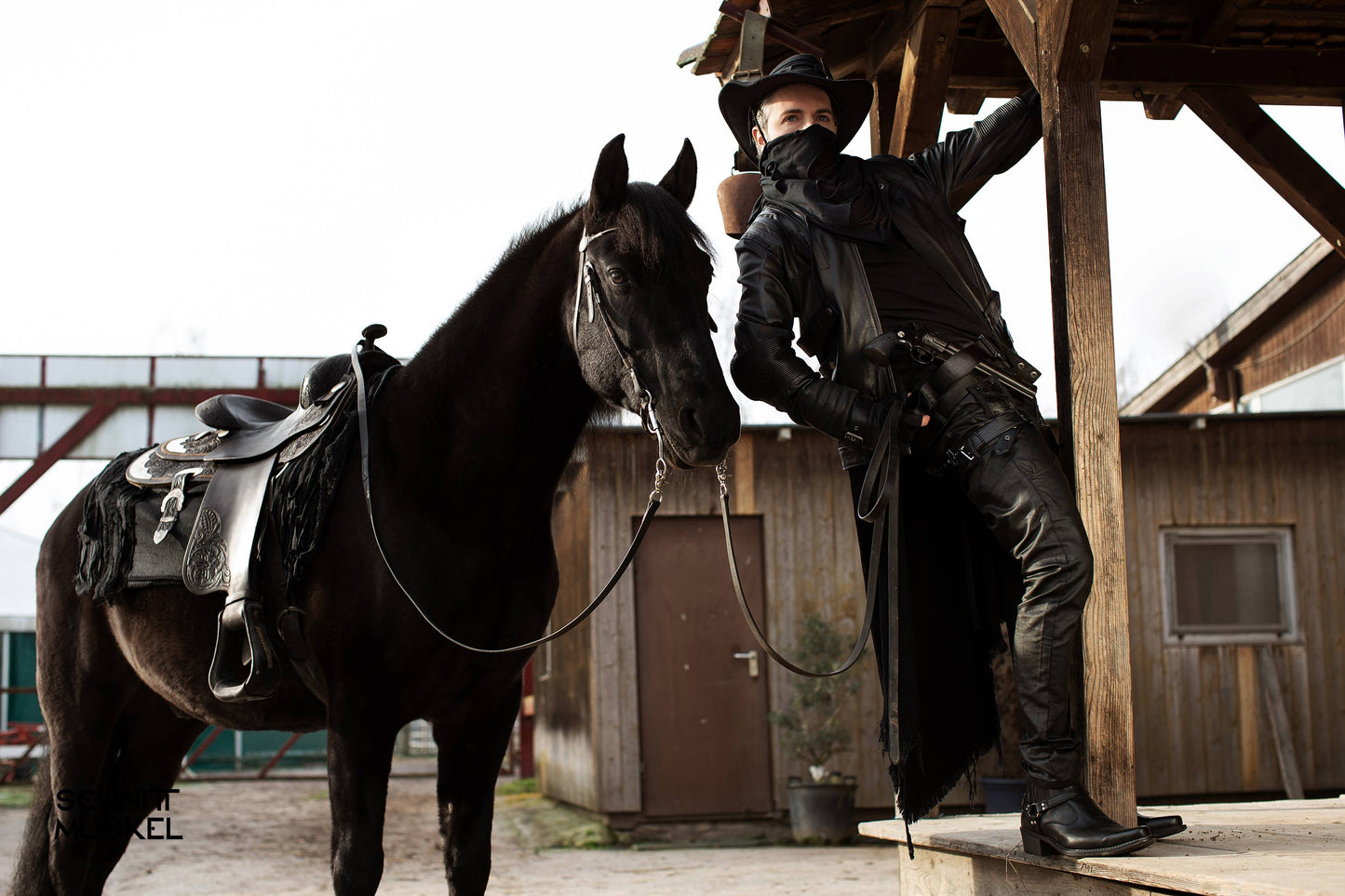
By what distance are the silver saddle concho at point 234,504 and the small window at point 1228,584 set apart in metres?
8.36

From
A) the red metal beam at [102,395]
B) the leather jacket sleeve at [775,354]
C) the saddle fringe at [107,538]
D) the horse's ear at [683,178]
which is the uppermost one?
the red metal beam at [102,395]

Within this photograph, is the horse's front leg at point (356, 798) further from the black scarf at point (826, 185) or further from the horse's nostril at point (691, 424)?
the black scarf at point (826, 185)

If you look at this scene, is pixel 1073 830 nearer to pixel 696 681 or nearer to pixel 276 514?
pixel 276 514

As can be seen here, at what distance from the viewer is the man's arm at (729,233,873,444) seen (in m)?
2.61

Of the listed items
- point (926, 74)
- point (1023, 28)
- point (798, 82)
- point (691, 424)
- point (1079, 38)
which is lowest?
point (691, 424)

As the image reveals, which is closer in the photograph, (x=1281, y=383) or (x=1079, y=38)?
(x=1079, y=38)

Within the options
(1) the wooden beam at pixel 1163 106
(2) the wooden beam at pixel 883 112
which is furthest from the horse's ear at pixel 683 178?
(1) the wooden beam at pixel 1163 106

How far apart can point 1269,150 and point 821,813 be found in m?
6.17

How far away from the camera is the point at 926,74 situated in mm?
4172

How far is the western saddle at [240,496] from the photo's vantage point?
2.80 meters

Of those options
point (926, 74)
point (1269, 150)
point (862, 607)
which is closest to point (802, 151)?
point (926, 74)

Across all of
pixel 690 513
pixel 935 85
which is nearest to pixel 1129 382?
pixel 690 513

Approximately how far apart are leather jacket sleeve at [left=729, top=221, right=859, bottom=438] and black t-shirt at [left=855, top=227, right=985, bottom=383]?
0.17m

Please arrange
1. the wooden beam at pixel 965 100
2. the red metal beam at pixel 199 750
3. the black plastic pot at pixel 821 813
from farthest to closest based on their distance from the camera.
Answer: the red metal beam at pixel 199 750, the black plastic pot at pixel 821 813, the wooden beam at pixel 965 100
